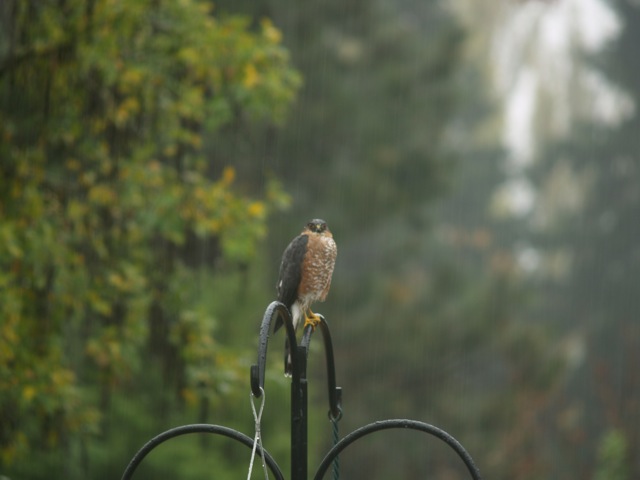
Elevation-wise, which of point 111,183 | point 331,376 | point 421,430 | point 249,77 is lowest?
point 421,430

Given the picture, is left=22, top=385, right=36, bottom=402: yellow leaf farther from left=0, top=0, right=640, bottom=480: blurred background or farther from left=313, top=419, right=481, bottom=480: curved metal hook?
left=313, top=419, right=481, bottom=480: curved metal hook

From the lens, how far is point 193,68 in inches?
229

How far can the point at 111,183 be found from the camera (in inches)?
217

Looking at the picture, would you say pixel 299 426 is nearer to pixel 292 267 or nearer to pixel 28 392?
pixel 292 267

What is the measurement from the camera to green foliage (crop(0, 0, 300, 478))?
5.16 metres

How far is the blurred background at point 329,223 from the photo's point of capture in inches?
213

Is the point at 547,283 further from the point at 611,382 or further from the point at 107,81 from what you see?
the point at 107,81

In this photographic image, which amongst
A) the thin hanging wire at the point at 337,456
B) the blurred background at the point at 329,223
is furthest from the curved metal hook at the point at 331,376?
the blurred background at the point at 329,223

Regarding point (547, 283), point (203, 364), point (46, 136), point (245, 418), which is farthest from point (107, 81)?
point (547, 283)

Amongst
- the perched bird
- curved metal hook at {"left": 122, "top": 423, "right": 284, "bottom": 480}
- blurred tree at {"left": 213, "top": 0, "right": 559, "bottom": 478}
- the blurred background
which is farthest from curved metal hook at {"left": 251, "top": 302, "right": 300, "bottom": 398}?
blurred tree at {"left": 213, "top": 0, "right": 559, "bottom": 478}

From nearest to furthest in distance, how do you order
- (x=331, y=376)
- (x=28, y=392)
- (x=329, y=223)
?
(x=331, y=376) → (x=28, y=392) → (x=329, y=223)

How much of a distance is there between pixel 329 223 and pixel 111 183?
837cm

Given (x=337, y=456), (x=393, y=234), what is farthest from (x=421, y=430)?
(x=393, y=234)

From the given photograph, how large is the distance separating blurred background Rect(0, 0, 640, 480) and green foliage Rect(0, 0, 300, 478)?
2 centimetres
